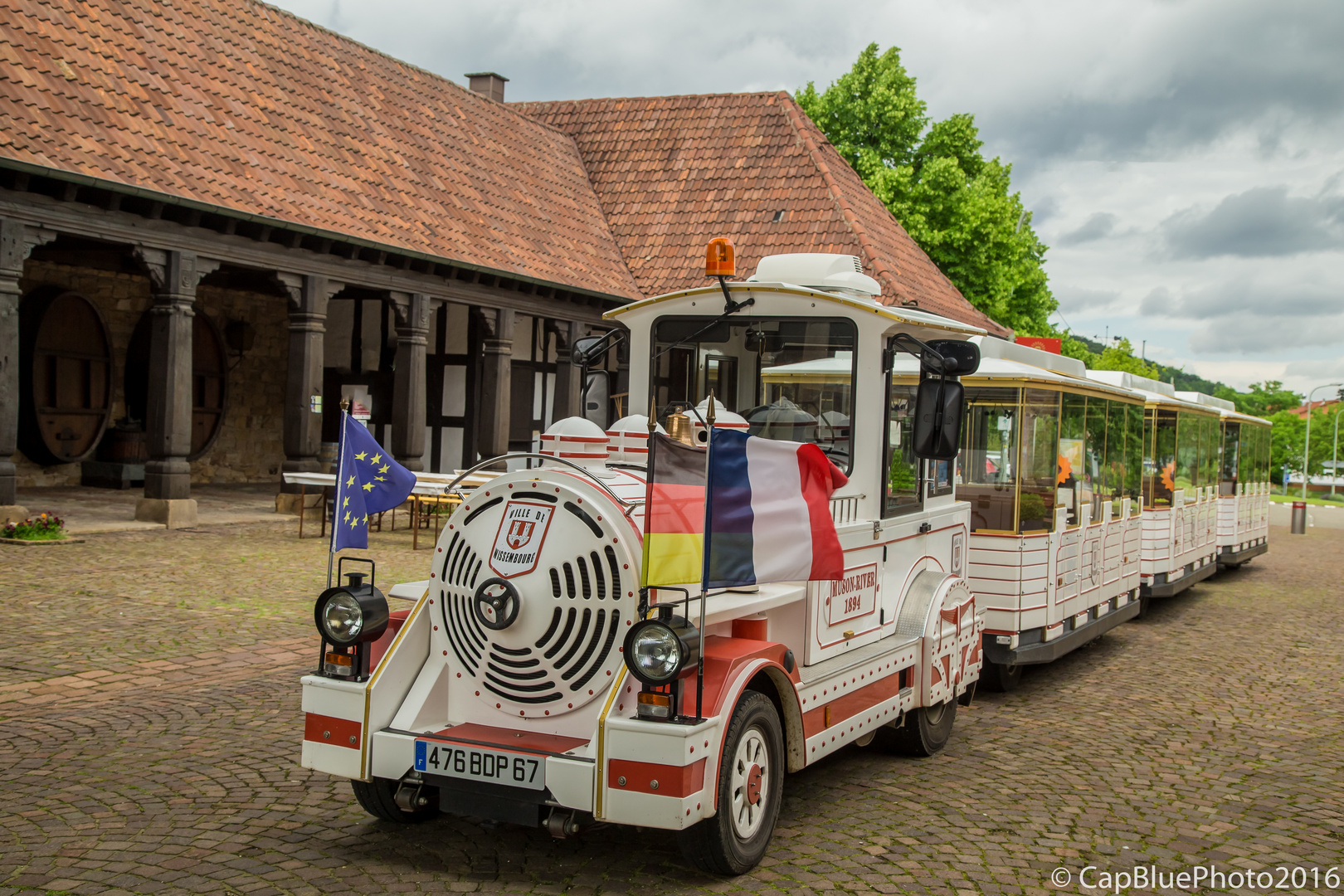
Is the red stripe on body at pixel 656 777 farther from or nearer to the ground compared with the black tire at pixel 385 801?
farther from the ground

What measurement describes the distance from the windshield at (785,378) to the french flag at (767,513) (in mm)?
1206

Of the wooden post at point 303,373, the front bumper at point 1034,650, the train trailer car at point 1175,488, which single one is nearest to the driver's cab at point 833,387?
the front bumper at point 1034,650

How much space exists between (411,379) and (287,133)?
3984mm

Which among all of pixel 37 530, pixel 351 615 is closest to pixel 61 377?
pixel 37 530

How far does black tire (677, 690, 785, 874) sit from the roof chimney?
26.2 metres

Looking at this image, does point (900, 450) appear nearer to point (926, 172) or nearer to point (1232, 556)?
point (1232, 556)

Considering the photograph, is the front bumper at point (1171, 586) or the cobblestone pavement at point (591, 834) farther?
the front bumper at point (1171, 586)

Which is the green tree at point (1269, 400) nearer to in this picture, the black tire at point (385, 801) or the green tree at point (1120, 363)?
the green tree at point (1120, 363)

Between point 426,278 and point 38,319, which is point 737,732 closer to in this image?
point 426,278

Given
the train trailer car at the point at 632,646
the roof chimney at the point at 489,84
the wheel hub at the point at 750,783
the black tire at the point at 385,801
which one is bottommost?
the black tire at the point at 385,801

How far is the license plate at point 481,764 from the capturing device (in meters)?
4.16

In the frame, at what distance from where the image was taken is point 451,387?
23406 millimetres

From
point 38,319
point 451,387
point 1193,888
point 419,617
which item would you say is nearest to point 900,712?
point 1193,888

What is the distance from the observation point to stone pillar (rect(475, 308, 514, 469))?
20516 mm
